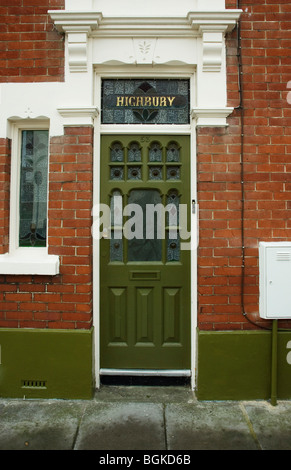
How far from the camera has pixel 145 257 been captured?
12.6ft

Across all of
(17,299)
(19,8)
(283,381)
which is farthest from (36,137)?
(283,381)

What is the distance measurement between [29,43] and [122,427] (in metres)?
3.83

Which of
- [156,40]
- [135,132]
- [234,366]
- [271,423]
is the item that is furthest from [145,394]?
[156,40]

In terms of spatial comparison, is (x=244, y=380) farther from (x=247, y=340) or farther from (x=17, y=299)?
(x=17, y=299)

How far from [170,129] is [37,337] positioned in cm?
256

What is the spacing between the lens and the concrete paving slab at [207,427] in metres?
2.89

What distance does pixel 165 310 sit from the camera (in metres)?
3.82

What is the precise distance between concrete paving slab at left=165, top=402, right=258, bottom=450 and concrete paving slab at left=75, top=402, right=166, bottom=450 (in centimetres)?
11

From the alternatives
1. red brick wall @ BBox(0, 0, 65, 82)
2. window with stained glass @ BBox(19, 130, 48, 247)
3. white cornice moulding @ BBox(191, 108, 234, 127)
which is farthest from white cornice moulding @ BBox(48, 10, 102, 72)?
white cornice moulding @ BBox(191, 108, 234, 127)

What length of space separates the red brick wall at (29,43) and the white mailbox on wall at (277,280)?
2743 mm

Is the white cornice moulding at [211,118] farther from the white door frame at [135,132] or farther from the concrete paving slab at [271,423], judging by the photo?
the concrete paving slab at [271,423]

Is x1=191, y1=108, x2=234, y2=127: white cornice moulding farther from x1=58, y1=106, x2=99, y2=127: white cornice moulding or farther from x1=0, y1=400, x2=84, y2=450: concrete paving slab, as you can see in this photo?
x1=0, y1=400, x2=84, y2=450: concrete paving slab

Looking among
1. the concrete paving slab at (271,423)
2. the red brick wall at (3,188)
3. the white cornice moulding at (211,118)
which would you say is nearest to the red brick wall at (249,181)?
the white cornice moulding at (211,118)

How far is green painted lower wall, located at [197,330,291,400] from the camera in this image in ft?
11.6
